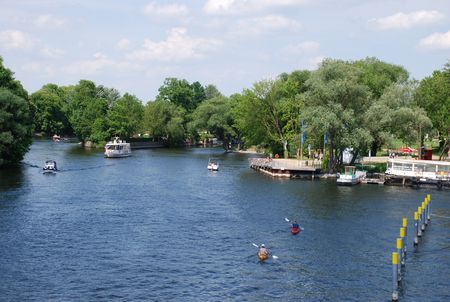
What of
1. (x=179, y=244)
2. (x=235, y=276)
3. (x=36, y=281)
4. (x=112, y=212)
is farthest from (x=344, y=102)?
(x=36, y=281)

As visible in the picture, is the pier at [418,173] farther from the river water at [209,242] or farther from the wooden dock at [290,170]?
the wooden dock at [290,170]

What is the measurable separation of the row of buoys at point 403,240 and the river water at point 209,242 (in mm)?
1022

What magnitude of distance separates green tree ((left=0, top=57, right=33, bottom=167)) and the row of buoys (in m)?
85.4

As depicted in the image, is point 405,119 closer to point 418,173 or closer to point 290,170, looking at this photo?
point 418,173

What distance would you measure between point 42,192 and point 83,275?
1894 inches

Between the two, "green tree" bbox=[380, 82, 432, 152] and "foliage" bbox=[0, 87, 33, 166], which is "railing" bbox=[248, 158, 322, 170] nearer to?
"green tree" bbox=[380, 82, 432, 152]

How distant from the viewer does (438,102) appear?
455 feet

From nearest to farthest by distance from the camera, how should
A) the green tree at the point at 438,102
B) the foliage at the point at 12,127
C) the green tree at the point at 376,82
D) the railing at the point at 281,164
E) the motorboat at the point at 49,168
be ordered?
1. the green tree at the point at 376,82
2. the motorboat at the point at 49,168
3. the foliage at the point at 12,127
4. the railing at the point at 281,164
5. the green tree at the point at 438,102

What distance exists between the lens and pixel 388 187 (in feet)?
355

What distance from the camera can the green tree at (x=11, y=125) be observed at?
122 m

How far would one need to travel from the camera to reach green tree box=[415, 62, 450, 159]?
135 meters

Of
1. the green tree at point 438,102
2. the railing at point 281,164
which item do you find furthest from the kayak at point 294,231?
the green tree at point 438,102

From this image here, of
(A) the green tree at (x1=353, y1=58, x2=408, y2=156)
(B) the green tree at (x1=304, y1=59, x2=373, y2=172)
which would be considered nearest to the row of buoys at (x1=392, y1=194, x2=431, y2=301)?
(B) the green tree at (x1=304, y1=59, x2=373, y2=172)

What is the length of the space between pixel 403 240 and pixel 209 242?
20148 mm
